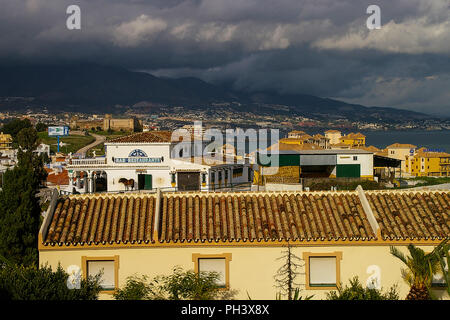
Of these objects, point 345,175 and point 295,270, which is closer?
point 295,270

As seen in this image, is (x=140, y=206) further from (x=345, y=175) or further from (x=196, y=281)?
(x=345, y=175)

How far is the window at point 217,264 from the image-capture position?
57.6 ft

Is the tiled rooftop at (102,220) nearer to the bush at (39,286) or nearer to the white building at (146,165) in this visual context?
the bush at (39,286)

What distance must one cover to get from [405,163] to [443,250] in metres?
Answer: 153

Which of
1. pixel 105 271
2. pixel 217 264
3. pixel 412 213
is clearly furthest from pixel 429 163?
pixel 105 271

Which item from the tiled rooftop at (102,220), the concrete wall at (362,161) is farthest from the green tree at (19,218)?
the concrete wall at (362,161)

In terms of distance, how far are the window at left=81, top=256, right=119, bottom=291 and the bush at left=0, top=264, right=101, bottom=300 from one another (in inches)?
32.9

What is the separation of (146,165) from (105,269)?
29152 mm

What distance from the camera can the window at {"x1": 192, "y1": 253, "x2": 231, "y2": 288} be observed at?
17.6m

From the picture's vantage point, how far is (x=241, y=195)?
66.0 ft

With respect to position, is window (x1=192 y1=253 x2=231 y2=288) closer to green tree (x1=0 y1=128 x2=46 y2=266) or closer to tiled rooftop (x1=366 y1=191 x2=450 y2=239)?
tiled rooftop (x1=366 y1=191 x2=450 y2=239)

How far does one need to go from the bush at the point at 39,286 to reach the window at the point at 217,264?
3430mm

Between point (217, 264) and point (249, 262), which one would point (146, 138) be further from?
point (249, 262)
